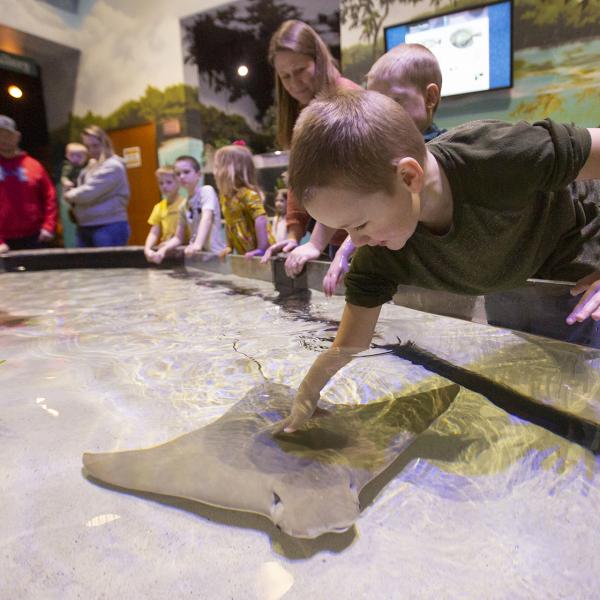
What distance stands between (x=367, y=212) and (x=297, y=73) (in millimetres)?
1570

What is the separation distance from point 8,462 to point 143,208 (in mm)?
7979

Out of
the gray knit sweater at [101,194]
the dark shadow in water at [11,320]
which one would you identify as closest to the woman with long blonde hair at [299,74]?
the dark shadow in water at [11,320]

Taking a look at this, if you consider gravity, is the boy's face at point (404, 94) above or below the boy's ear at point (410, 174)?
above

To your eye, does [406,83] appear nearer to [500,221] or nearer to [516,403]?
[500,221]

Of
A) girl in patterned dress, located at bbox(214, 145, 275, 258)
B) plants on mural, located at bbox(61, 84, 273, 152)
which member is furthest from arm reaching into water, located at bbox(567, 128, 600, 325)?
plants on mural, located at bbox(61, 84, 273, 152)

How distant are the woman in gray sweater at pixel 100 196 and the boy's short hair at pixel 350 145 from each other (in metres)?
4.45

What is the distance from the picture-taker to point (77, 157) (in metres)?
5.27

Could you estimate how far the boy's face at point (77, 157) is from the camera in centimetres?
520

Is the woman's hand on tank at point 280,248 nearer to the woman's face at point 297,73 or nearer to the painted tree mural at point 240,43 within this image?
the woman's face at point 297,73

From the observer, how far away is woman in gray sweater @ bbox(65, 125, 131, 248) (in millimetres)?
4715

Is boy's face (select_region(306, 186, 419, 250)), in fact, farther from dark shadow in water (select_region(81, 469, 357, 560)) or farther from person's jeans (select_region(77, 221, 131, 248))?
person's jeans (select_region(77, 221, 131, 248))

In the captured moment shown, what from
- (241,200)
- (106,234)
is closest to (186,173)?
(241,200)

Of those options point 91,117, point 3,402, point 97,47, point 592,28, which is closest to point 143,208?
point 91,117

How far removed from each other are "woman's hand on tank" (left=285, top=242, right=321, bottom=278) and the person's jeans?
3301 mm
